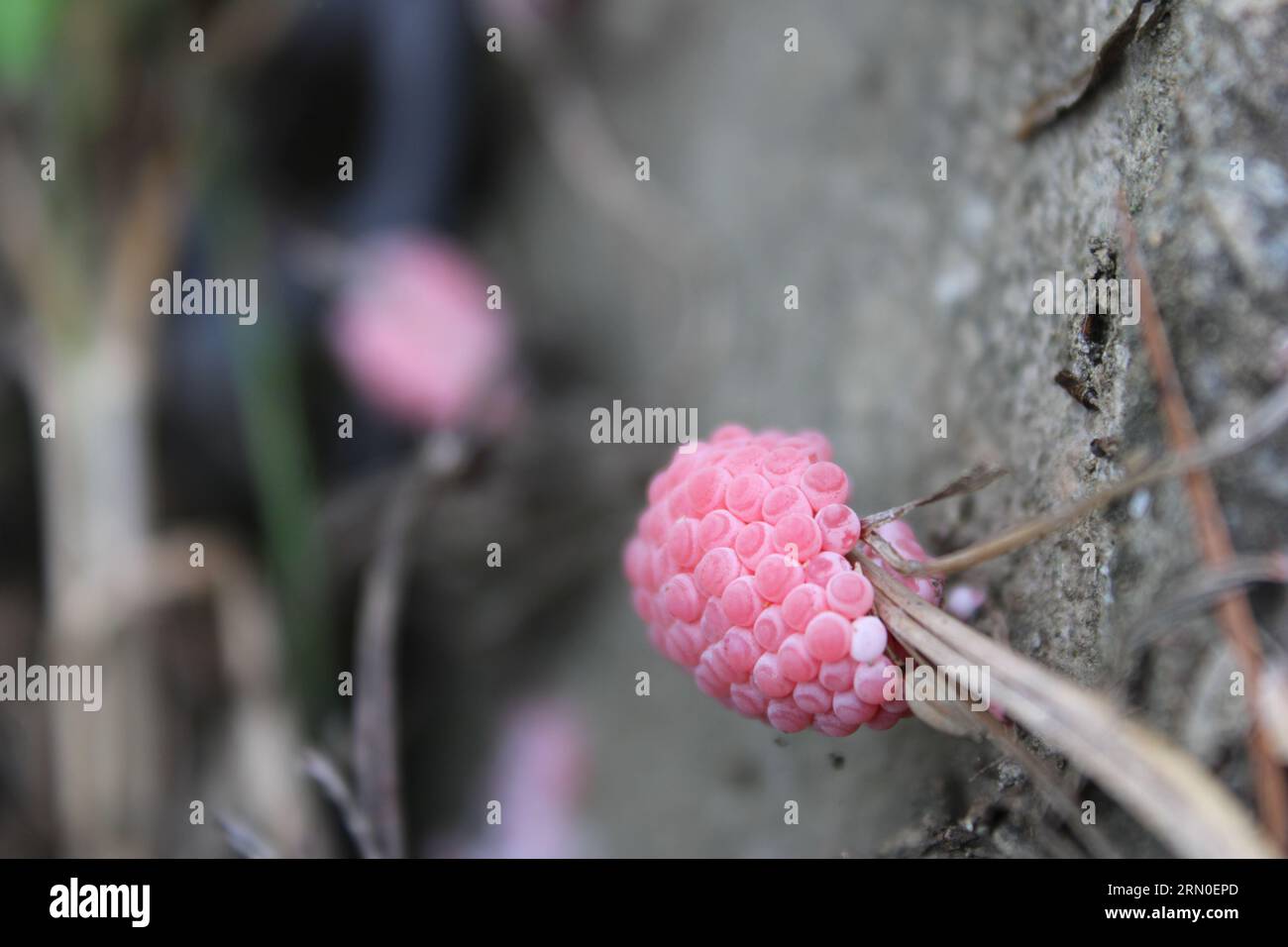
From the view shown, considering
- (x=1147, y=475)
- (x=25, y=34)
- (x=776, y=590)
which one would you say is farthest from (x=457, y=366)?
(x=1147, y=475)

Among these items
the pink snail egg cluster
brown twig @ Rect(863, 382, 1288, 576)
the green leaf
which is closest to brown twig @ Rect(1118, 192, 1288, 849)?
brown twig @ Rect(863, 382, 1288, 576)

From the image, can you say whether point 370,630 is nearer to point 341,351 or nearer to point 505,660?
point 505,660

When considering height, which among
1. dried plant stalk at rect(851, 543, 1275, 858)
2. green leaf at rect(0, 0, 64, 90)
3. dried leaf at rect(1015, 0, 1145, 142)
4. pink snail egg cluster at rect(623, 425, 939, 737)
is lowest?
dried plant stalk at rect(851, 543, 1275, 858)

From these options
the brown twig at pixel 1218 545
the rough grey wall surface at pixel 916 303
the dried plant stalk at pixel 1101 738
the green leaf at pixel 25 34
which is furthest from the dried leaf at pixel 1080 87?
the green leaf at pixel 25 34

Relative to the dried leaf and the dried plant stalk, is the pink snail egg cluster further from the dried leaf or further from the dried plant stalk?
the dried leaf

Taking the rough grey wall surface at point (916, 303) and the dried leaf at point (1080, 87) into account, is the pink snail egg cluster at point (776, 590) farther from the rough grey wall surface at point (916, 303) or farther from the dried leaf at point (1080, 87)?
the dried leaf at point (1080, 87)

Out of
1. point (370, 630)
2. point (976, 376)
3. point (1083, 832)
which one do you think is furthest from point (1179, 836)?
point (370, 630)
